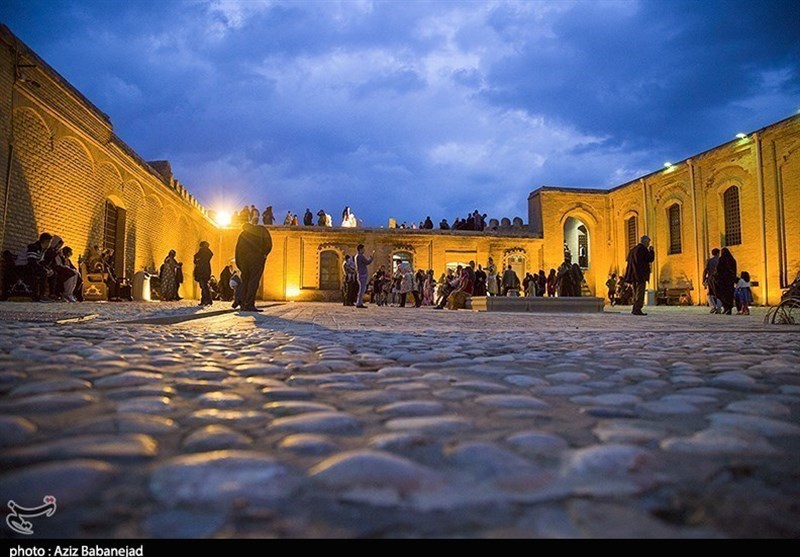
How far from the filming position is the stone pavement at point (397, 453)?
0.62 m

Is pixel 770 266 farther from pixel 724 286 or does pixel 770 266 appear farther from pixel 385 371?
pixel 385 371

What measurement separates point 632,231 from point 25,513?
30.2 metres

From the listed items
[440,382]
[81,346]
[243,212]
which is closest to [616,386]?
[440,382]

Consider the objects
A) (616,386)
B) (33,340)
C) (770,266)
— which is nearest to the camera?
(616,386)

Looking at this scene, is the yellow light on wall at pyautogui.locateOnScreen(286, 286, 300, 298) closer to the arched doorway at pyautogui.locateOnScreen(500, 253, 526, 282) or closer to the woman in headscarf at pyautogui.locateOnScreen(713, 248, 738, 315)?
the arched doorway at pyautogui.locateOnScreen(500, 253, 526, 282)

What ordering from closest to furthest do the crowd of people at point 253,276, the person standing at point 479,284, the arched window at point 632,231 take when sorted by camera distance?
the crowd of people at point 253,276, the person standing at point 479,284, the arched window at point 632,231

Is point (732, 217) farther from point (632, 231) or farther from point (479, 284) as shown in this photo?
point (479, 284)

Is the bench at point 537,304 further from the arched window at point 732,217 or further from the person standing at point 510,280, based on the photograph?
the arched window at point 732,217

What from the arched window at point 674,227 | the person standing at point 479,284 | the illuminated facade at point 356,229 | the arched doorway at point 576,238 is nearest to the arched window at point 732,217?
the illuminated facade at point 356,229

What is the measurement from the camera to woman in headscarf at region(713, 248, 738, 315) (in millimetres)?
11531

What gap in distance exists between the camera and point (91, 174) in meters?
14.3

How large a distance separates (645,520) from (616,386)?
1089mm

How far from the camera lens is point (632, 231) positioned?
1072 inches

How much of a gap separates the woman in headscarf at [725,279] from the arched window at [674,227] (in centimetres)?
1343
